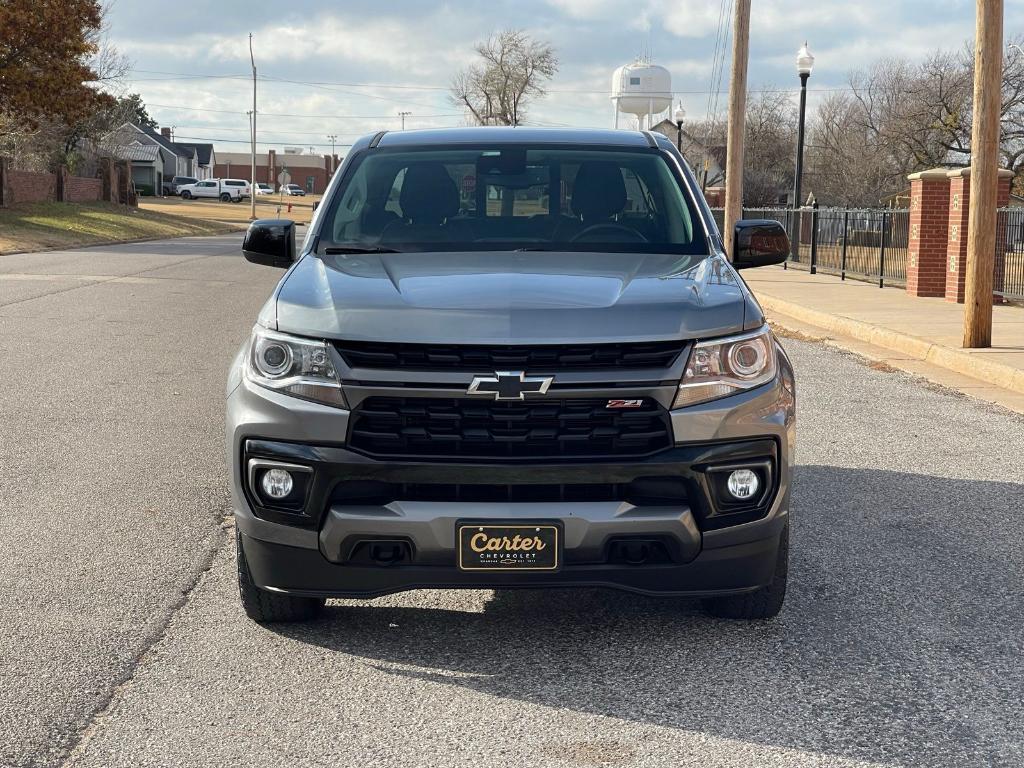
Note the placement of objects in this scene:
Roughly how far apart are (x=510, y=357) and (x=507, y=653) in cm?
105

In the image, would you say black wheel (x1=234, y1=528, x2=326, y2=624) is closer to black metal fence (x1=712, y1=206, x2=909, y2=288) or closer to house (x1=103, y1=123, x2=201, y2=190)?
black metal fence (x1=712, y1=206, x2=909, y2=288)

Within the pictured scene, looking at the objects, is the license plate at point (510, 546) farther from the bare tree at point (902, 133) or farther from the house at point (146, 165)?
the house at point (146, 165)

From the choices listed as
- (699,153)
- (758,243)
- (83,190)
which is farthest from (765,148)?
(758,243)

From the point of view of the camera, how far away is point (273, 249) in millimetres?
5613

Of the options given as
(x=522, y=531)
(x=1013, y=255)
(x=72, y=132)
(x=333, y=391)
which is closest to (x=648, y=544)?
(x=522, y=531)

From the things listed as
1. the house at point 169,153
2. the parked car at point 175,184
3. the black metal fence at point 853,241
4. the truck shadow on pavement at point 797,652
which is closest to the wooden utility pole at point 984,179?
the black metal fence at point 853,241

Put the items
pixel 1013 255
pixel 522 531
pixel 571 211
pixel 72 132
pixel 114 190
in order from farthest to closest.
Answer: pixel 72 132 < pixel 114 190 < pixel 1013 255 < pixel 571 211 < pixel 522 531

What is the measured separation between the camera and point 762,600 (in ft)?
14.7

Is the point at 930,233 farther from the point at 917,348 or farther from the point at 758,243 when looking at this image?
the point at 758,243

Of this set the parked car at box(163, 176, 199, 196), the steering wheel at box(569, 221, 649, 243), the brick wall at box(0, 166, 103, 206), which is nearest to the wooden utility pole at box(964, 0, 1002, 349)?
the steering wheel at box(569, 221, 649, 243)

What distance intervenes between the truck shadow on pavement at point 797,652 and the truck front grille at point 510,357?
99 centimetres

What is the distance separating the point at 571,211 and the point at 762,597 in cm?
192

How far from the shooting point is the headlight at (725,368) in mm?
4035

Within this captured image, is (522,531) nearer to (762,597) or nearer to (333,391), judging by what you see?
(333,391)
